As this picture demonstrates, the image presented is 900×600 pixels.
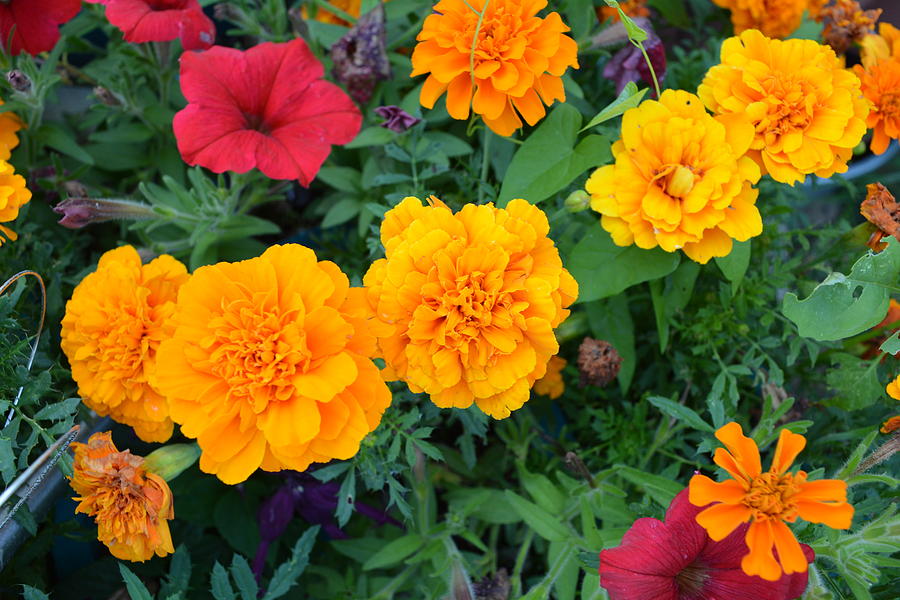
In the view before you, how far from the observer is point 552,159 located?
0.85 meters

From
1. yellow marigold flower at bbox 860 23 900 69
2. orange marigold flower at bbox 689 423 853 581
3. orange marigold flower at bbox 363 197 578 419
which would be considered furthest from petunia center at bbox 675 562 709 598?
yellow marigold flower at bbox 860 23 900 69

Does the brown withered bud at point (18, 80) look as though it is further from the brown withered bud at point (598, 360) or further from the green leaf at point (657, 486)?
the green leaf at point (657, 486)

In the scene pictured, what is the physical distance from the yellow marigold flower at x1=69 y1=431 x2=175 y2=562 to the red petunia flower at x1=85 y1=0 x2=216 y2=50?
503 millimetres

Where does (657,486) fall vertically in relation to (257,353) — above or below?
below

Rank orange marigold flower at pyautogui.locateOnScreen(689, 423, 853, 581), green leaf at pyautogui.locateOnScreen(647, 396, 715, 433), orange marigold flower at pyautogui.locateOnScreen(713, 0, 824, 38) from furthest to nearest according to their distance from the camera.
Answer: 1. orange marigold flower at pyautogui.locateOnScreen(713, 0, 824, 38)
2. green leaf at pyautogui.locateOnScreen(647, 396, 715, 433)
3. orange marigold flower at pyautogui.locateOnScreen(689, 423, 853, 581)

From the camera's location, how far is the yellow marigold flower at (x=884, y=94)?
0.89 meters

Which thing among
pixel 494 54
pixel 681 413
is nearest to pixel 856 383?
pixel 681 413

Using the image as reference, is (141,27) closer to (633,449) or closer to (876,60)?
(633,449)

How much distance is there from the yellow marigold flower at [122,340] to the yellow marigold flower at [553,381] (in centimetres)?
51

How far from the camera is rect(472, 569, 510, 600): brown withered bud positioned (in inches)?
34.2

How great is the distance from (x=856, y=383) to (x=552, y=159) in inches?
18.2

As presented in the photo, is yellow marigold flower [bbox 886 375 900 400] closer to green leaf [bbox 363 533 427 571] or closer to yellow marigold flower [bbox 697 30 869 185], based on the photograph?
yellow marigold flower [bbox 697 30 869 185]

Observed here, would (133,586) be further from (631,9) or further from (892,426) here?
(631,9)

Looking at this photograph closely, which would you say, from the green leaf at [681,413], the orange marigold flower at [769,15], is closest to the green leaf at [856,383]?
the green leaf at [681,413]
